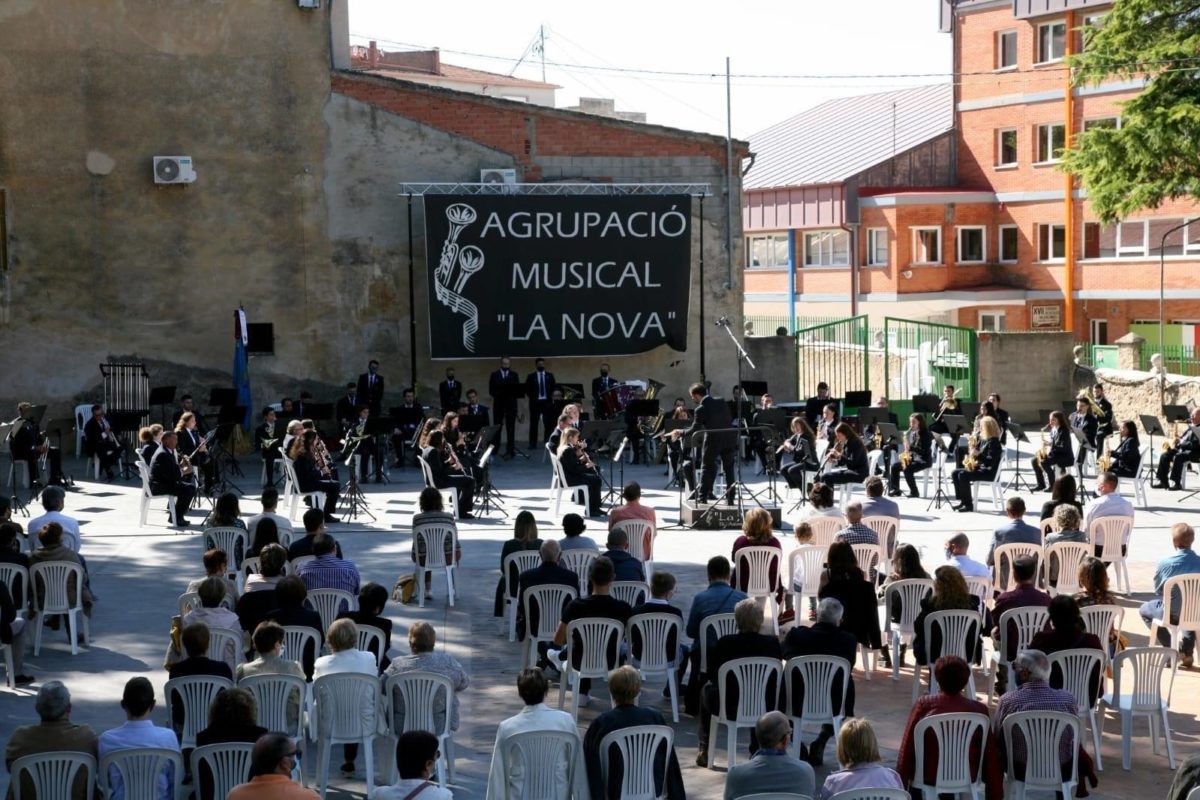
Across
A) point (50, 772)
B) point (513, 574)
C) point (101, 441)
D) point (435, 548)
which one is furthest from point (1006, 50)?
point (50, 772)

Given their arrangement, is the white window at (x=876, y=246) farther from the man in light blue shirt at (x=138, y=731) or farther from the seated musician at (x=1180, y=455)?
the man in light blue shirt at (x=138, y=731)

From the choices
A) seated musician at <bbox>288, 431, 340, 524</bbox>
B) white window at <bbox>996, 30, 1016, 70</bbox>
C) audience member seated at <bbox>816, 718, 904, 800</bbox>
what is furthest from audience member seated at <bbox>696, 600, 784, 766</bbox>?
white window at <bbox>996, 30, 1016, 70</bbox>

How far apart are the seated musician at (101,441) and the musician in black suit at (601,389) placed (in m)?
8.17

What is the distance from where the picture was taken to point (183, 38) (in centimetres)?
2841

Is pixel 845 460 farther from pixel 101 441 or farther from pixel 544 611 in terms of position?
pixel 101 441

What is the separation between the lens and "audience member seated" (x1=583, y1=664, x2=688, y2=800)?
9.07 metres

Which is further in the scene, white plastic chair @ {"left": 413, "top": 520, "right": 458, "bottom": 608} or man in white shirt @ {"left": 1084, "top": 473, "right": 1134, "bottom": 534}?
man in white shirt @ {"left": 1084, "top": 473, "right": 1134, "bottom": 534}

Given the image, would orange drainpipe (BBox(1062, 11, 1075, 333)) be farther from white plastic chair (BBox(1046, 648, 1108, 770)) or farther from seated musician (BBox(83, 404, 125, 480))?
white plastic chair (BBox(1046, 648, 1108, 770))

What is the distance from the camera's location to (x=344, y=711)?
1038cm

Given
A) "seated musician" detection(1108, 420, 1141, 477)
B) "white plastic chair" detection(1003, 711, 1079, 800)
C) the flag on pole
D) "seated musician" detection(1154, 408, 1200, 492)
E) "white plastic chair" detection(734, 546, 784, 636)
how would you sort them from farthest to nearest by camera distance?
the flag on pole → "seated musician" detection(1154, 408, 1200, 492) → "seated musician" detection(1108, 420, 1141, 477) → "white plastic chair" detection(734, 546, 784, 636) → "white plastic chair" detection(1003, 711, 1079, 800)

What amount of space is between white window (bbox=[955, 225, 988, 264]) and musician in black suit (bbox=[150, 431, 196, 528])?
34632 mm

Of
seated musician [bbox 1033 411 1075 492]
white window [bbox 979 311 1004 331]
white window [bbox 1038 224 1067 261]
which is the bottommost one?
seated musician [bbox 1033 411 1075 492]

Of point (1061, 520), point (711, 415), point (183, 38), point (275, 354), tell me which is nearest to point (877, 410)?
point (711, 415)

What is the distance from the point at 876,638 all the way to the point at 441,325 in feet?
56.7
